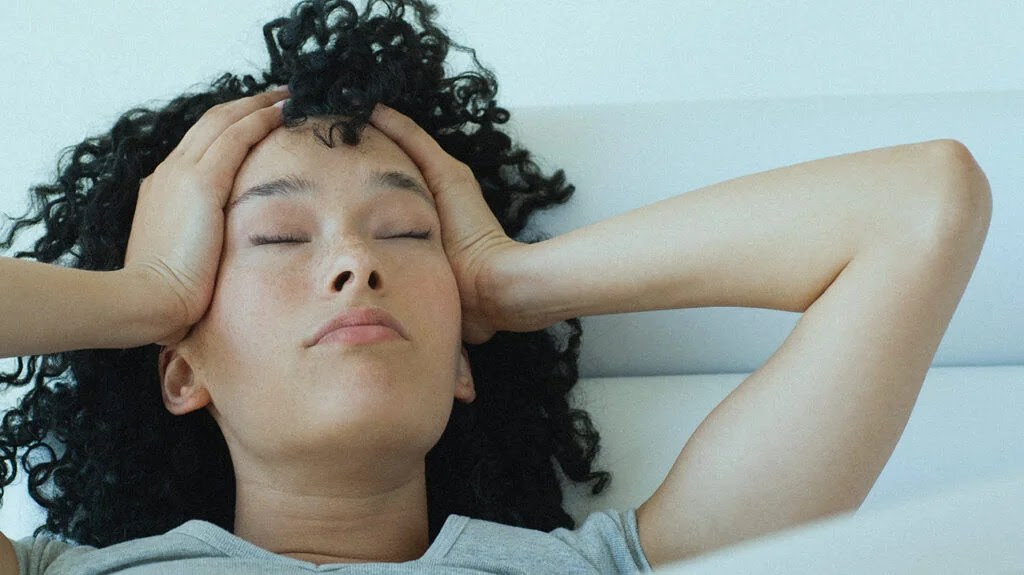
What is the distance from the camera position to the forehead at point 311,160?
1161mm

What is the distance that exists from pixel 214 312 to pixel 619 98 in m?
0.77

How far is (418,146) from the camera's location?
4.17 feet

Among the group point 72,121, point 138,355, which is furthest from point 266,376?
point 72,121

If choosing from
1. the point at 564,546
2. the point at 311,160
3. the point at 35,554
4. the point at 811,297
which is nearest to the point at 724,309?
the point at 811,297

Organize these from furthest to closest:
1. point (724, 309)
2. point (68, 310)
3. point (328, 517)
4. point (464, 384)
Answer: point (724, 309) → point (464, 384) → point (328, 517) → point (68, 310)

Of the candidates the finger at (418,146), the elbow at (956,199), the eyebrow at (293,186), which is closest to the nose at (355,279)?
the eyebrow at (293,186)

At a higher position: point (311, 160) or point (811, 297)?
point (311, 160)

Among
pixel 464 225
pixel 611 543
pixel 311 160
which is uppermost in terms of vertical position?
pixel 311 160

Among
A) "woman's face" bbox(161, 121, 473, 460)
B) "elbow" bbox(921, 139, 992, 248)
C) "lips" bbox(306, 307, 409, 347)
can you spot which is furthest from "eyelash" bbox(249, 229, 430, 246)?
"elbow" bbox(921, 139, 992, 248)

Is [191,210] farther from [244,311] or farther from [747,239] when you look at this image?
[747,239]

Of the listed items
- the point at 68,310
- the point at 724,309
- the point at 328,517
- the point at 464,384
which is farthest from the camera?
the point at 724,309

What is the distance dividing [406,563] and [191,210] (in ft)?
1.30

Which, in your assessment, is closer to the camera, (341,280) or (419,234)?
(341,280)

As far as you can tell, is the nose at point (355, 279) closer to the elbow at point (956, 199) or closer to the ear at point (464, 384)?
the ear at point (464, 384)
